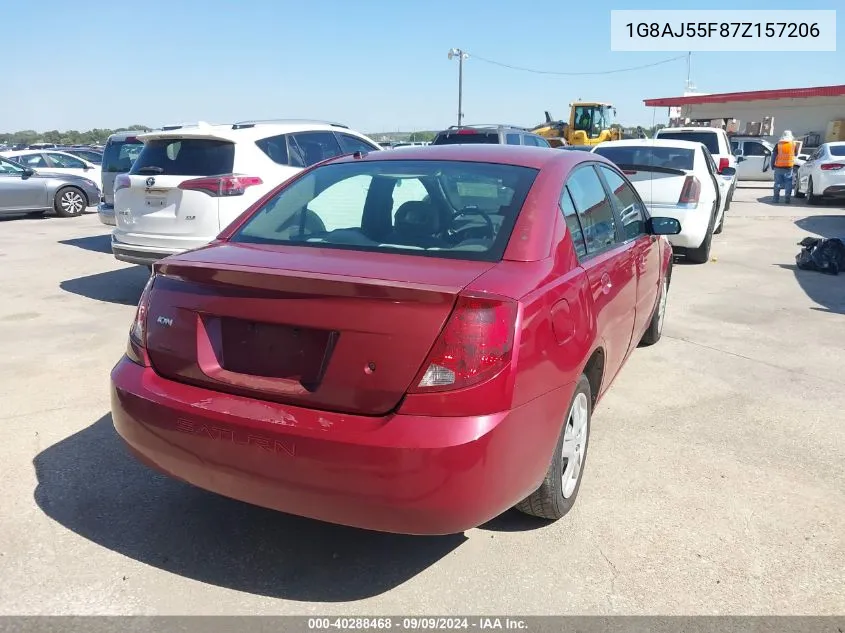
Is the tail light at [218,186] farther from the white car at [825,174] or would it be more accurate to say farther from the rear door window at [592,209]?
the white car at [825,174]

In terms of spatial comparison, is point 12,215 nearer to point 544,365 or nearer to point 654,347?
point 654,347

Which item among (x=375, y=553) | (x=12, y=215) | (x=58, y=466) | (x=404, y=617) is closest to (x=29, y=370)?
(x=58, y=466)

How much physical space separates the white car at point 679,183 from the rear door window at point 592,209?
224 inches

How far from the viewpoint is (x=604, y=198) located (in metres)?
3.92

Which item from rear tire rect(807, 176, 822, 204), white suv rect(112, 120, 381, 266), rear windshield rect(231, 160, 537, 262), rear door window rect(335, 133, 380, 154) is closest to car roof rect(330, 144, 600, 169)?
rear windshield rect(231, 160, 537, 262)

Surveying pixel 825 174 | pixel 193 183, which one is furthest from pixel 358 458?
pixel 825 174

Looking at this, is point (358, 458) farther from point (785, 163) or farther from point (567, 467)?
point (785, 163)

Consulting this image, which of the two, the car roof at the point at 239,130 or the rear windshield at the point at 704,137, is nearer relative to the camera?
the car roof at the point at 239,130

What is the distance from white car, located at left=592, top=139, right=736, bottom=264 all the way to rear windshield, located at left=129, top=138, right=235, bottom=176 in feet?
16.8

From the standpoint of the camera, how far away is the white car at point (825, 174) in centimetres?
1645

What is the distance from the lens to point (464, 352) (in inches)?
92.4

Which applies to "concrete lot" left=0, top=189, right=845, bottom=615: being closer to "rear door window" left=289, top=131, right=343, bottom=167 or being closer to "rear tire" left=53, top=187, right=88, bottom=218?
"rear door window" left=289, top=131, right=343, bottom=167

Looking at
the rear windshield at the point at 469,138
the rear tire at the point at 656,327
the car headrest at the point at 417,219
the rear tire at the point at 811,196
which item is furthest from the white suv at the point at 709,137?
the car headrest at the point at 417,219

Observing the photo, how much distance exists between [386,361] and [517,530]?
1.22 m
